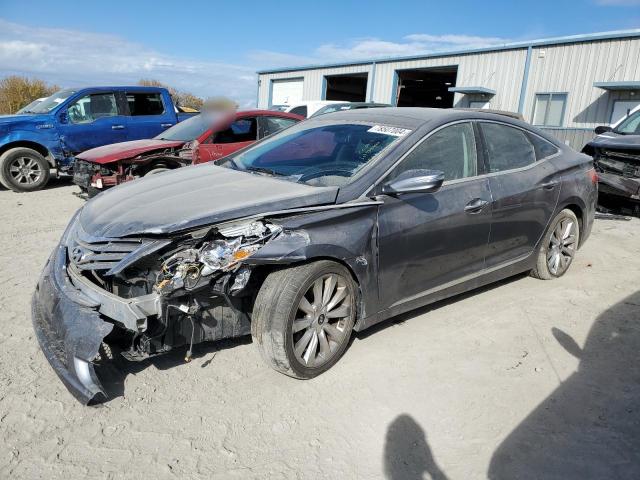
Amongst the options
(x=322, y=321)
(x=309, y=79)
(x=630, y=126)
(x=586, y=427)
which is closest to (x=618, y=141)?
(x=630, y=126)

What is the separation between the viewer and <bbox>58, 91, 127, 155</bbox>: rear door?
30.7 ft

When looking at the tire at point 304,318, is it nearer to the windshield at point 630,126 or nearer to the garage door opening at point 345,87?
the windshield at point 630,126

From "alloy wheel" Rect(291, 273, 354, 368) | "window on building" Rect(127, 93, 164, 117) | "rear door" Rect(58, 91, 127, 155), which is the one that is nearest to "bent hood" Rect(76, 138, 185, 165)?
"rear door" Rect(58, 91, 127, 155)

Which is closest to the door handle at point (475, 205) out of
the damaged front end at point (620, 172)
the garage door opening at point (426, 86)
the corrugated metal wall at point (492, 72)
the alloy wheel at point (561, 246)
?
the alloy wheel at point (561, 246)

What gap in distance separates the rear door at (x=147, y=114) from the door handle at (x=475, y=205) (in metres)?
7.93

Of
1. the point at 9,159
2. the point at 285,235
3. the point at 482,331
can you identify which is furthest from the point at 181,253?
the point at 9,159

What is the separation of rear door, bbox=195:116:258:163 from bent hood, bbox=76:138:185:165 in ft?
1.45

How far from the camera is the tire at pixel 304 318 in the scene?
2963 mm

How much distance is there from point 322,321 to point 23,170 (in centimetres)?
831

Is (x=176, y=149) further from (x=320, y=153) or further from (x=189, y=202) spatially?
(x=189, y=202)

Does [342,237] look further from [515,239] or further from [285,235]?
[515,239]

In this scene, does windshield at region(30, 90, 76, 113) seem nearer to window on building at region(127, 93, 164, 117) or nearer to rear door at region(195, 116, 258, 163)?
window on building at region(127, 93, 164, 117)

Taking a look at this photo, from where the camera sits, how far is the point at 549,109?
17.6 m

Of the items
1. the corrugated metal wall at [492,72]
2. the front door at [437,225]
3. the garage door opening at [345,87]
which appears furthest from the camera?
the garage door opening at [345,87]
